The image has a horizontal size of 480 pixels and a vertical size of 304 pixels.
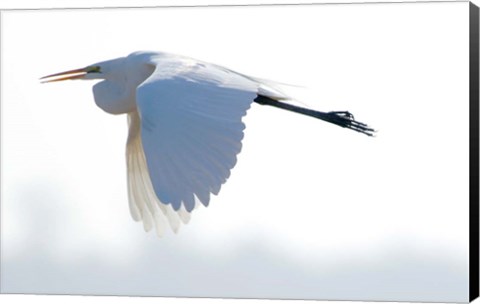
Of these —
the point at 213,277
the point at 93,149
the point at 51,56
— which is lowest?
the point at 213,277

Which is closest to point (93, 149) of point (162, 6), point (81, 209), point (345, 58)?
point (81, 209)

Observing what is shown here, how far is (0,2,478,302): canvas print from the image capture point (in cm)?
434

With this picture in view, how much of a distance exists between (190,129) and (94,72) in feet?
3.63

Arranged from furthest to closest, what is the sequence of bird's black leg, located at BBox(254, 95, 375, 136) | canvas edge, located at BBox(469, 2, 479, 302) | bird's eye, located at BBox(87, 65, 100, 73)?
1. bird's eye, located at BBox(87, 65, 100, 73)
2. bird's black leg, located at BBox(254, 95, 375, 136)
3. canvas edge, located at BBox(469, 2, 479, 302)

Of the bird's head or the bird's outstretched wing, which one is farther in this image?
the bird's head

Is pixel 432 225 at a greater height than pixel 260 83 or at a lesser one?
lesser

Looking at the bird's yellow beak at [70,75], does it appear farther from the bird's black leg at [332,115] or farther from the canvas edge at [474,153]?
the canvas edge at [474,153]

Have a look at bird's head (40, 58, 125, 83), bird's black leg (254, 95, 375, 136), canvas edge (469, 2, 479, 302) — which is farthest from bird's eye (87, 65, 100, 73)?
canvas edge (469, 2, 479, 302)

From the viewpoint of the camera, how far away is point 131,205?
4.50 metres

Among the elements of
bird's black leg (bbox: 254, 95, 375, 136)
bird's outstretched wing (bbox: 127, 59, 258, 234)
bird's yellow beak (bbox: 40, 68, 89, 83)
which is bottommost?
bird's outstretched wing (bbox: 127, 59, 258, 234)

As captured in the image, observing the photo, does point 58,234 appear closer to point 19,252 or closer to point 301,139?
point 19,252

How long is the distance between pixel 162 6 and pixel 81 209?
72cm

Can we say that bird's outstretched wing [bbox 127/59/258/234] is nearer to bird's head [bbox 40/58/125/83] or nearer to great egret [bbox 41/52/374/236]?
great egret [bbox 41/52/374/236]

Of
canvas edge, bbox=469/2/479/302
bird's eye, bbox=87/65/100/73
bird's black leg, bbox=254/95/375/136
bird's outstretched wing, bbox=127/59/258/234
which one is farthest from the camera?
bird's eye, bbox=87/65/100/73
